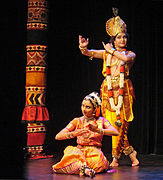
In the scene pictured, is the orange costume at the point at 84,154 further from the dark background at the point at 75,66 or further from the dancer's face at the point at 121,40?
the dark background at the point at 75,66

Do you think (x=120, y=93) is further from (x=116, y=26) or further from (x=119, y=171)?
(x=119, y=171)

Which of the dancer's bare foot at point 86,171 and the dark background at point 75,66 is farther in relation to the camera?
the dark background at point 75,66

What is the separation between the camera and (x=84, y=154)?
4234 mm

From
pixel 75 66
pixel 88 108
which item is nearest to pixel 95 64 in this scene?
pixel 75 66

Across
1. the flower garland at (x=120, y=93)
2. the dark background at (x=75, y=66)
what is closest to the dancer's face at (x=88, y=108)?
the flower garland at (x=120, y=93)

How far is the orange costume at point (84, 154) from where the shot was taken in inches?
163

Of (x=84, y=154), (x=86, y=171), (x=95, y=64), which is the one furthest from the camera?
(x=95, y=64)

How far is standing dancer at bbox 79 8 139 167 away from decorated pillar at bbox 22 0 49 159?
2.89 feet

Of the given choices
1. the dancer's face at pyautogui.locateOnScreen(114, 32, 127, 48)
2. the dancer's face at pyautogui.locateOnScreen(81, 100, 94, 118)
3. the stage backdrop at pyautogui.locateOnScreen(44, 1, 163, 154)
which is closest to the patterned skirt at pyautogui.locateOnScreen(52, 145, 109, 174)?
the dancer's face at pyautogui.locateOnScreen(81, 100, 94, 118)

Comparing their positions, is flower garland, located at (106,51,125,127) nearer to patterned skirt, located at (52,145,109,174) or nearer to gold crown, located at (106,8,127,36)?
Answer: gold crown, located at (106,8,127,36)

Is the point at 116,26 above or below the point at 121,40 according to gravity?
above

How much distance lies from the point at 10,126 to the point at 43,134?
0.62 metres

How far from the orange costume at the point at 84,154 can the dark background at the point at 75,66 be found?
1818 millimetres

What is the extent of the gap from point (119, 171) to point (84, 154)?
51 centimetres
